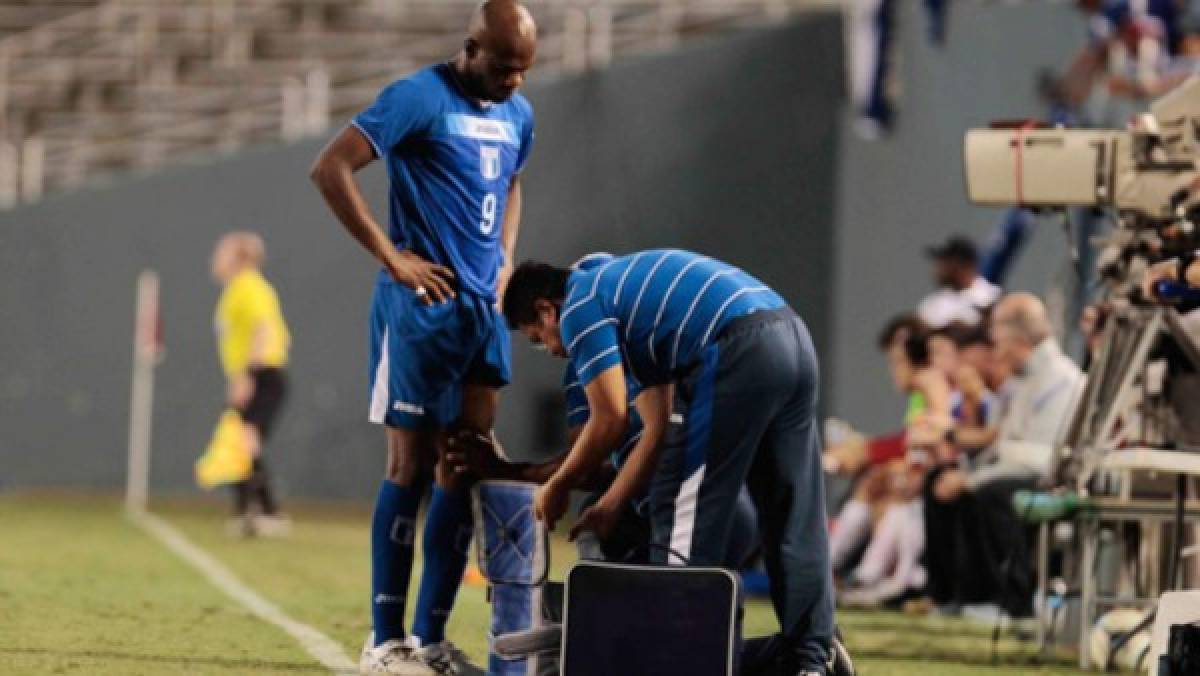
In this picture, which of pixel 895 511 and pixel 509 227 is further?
pixel 895 511

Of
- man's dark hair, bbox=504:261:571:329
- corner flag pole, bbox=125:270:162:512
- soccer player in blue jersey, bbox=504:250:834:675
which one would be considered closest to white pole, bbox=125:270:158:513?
corner flag pole, bbox=125:270:162:512

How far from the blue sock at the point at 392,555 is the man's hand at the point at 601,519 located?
3.09 ft

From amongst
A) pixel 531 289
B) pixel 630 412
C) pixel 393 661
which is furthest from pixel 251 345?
pixel 531 289

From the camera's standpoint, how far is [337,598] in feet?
32.0

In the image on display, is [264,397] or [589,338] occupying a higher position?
[589,338]

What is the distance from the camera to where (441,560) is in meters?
6.83

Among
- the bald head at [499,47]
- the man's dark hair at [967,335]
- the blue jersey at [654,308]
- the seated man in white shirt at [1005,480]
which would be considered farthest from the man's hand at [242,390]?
the blue jersey at [654,308]

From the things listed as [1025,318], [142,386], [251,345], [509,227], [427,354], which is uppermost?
[509,227]

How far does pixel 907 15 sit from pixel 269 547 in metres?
5.68

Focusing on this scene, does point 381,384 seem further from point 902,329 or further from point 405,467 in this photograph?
point 902,329

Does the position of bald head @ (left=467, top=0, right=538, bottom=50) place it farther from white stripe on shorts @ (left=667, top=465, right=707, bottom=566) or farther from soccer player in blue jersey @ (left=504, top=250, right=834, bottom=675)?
white stripe on shorts @ (left=667, top=465, right=707, bottom=566)

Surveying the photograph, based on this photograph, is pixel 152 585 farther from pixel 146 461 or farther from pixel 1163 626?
pixel 146 461

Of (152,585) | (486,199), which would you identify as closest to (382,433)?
(152,585)

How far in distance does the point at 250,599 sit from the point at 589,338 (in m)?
A: 4.13
